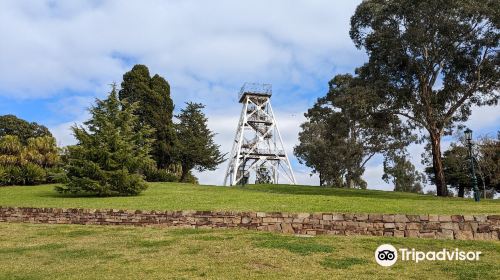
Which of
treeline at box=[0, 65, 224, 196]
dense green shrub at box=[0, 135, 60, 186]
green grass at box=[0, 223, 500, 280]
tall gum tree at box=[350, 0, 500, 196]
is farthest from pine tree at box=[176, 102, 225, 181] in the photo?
green grass at box=[0, 223, 500, 280]

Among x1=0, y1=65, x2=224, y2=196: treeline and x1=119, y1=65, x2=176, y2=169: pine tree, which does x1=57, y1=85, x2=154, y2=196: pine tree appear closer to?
x1=0, y1=65, x2=224, y2=196: treeline

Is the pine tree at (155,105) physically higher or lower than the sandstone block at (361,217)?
higher

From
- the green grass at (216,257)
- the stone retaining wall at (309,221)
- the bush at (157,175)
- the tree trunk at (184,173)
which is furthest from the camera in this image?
the tree trunk at (184,173)

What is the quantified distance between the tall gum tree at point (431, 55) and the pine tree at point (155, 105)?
2123 cm

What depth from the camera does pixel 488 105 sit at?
28.9m

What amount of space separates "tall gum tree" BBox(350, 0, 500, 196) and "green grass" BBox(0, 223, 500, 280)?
1761 centimetres

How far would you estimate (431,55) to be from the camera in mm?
27250

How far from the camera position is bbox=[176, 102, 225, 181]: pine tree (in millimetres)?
45406

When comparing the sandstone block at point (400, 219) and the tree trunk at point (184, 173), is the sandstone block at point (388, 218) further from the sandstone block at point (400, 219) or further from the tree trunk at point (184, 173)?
the tree trunk at point (184, 173)

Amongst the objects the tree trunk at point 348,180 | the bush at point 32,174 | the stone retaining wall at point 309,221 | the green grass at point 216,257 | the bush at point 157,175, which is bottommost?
the green grass at point 216,257
